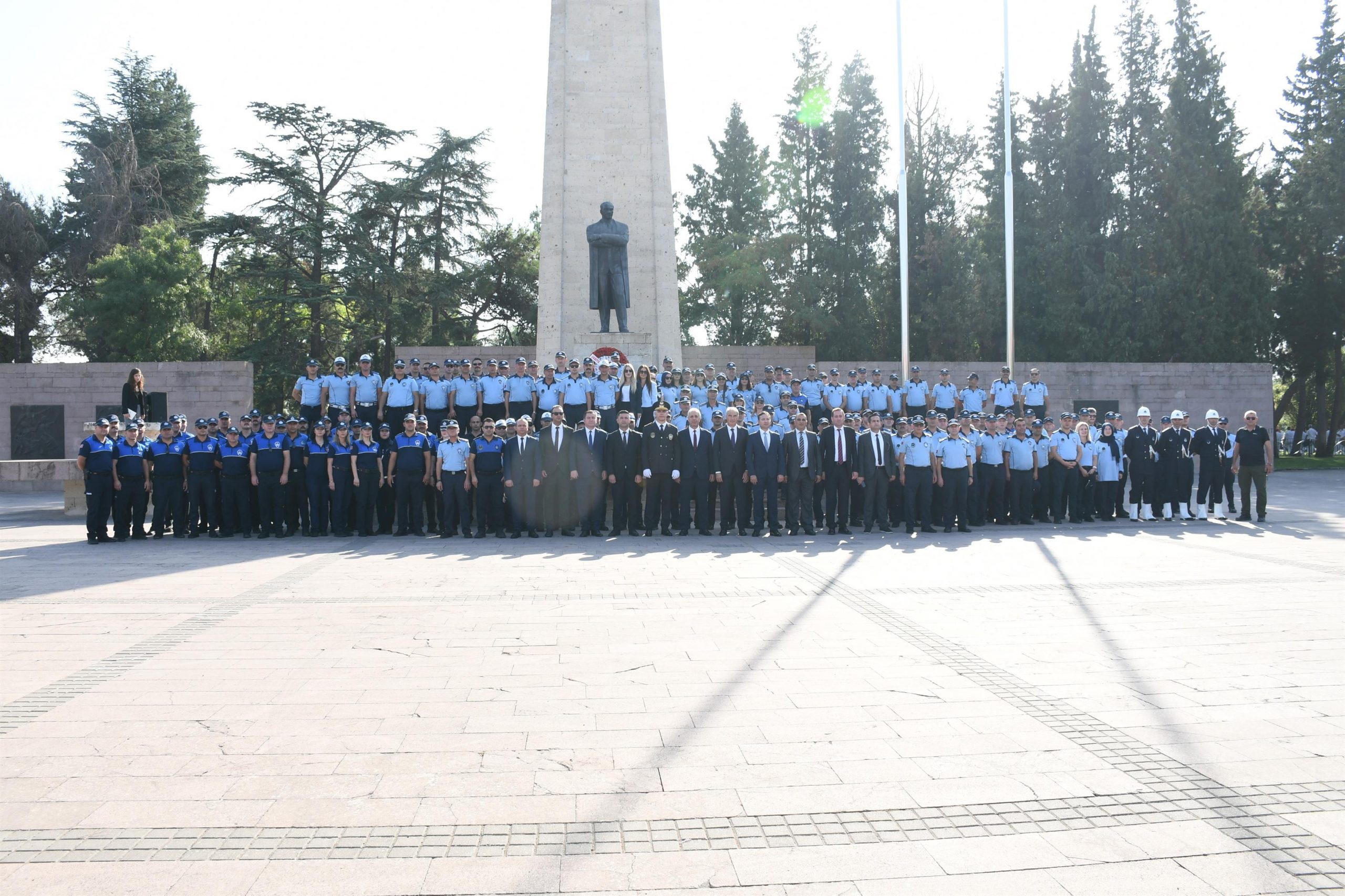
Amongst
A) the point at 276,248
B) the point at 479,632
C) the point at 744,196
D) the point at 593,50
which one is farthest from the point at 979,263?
the point at 479,632

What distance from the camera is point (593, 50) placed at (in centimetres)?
1866

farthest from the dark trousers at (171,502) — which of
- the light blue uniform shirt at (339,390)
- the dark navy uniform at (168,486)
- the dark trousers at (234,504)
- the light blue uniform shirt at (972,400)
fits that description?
the light blue uniform shirt at (972,400)

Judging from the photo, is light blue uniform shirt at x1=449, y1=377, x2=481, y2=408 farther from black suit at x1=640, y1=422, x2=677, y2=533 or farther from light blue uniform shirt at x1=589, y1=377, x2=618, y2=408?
black suit at x1=640, y1=422, x2=677, y2=533

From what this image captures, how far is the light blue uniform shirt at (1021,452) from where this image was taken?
13328 mm

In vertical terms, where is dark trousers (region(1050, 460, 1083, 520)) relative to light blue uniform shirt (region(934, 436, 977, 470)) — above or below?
below

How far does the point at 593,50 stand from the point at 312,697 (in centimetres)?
1647

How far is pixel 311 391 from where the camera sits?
1419 cm

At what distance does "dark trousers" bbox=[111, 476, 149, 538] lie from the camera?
1223 centimetres

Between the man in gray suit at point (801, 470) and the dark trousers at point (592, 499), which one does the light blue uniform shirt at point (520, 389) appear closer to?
the dark trousers at point (592, 499)

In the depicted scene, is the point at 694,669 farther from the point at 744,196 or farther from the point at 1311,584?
the point at 744,196

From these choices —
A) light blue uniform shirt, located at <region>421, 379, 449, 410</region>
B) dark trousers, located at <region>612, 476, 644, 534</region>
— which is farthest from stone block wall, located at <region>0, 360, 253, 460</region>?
dark trousers, located at <region>612, 476, 644, 534</region>

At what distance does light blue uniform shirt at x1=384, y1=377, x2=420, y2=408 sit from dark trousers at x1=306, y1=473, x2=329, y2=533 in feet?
6.52

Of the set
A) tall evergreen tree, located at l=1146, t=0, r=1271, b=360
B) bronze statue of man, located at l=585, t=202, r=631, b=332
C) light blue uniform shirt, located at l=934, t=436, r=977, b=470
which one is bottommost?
light blue uniform shirt, located at l=934, t=436, r=977, b=470

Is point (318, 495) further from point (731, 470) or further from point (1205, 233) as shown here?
point (1205, 233)
